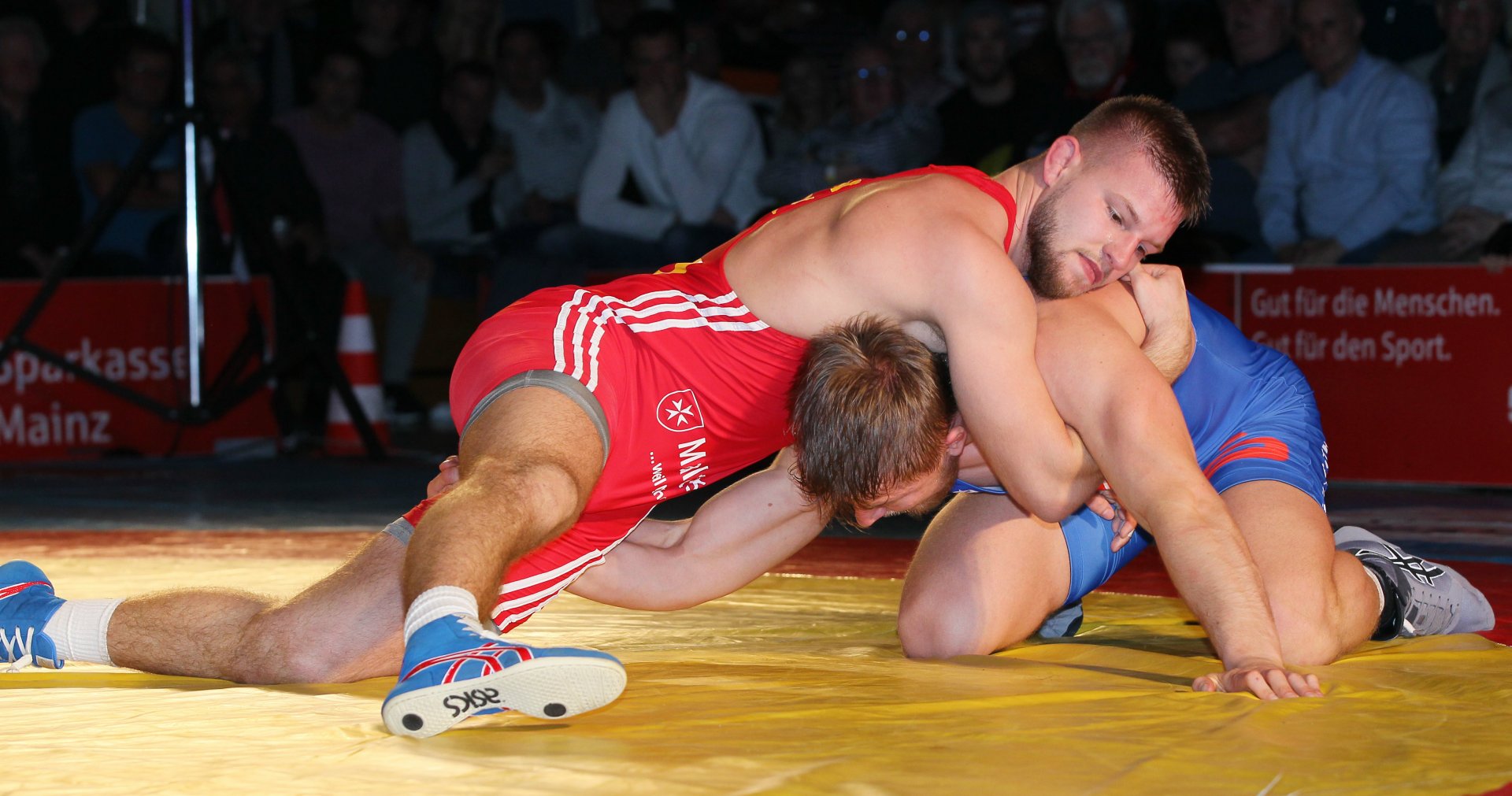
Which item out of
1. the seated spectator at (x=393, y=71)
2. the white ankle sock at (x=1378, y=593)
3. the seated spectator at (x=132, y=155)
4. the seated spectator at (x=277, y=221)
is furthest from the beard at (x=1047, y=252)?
the seated spectator at (x=393, y=71)

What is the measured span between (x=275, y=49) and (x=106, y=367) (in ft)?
8.69

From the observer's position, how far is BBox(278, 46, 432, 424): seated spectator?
26.0 ft

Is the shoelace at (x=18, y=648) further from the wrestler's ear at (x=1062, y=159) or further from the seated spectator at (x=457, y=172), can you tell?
the seated spectator at (x=457, y=172)

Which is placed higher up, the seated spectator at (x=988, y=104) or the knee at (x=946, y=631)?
the seated spectator at (x=988, y=104)

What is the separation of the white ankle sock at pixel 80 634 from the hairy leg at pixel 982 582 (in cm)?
132

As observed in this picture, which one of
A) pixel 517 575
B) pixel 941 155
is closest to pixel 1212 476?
pixel 517 575

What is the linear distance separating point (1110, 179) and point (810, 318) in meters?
0.55

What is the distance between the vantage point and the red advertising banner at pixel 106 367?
6.29 m

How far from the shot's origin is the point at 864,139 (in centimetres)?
658

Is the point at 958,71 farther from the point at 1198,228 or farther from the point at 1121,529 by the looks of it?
the point at 1121,529

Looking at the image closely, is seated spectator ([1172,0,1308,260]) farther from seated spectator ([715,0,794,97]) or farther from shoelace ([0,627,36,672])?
shoelace ([0,627,36,672])

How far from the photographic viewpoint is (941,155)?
651 centimetres

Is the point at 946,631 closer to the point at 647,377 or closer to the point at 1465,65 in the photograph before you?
the point at 647,377

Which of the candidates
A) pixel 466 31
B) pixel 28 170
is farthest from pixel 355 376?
pixel 466 31
